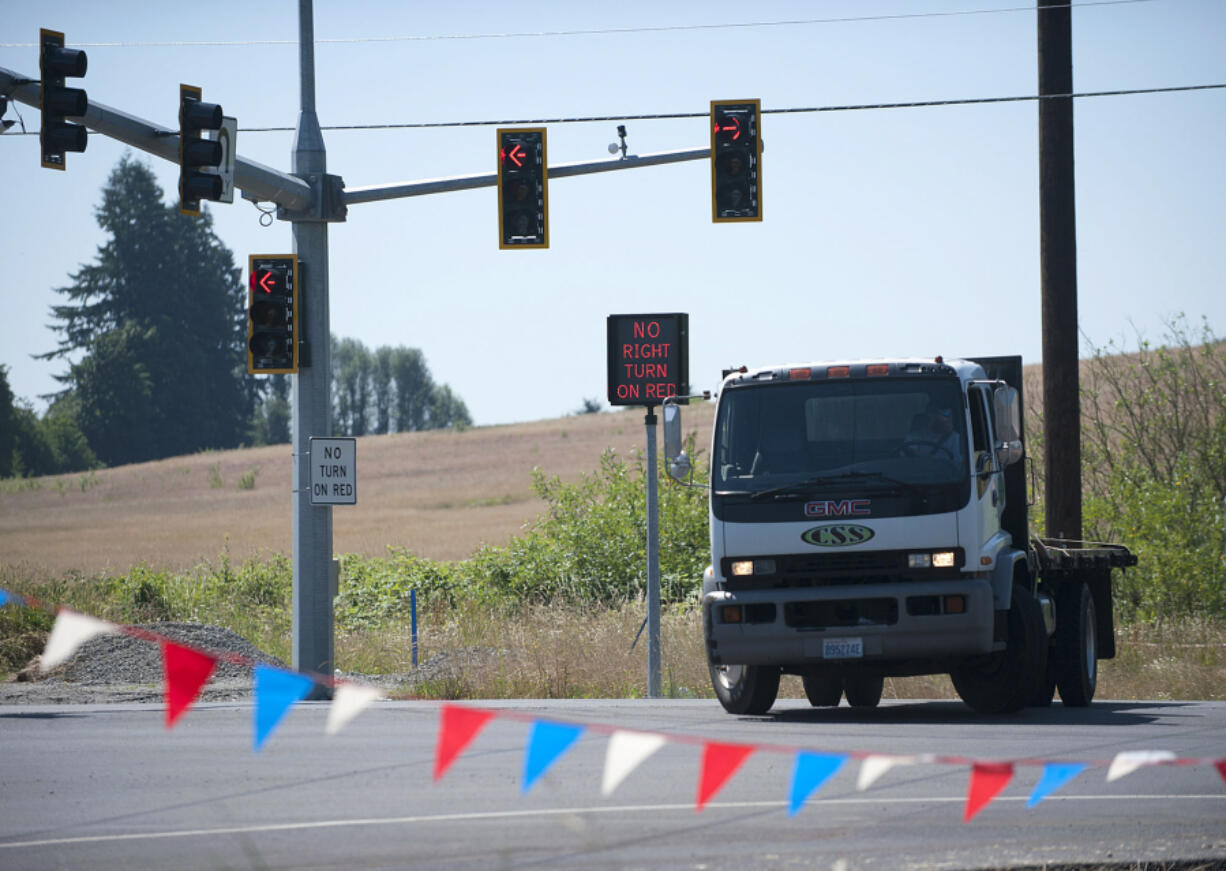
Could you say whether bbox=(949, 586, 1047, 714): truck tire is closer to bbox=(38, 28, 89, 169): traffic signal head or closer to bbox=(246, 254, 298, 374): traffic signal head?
bbox=(246, 254, 298, 374): traffic signal head

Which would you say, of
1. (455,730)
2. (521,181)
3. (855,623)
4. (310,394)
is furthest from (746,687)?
(455,730)

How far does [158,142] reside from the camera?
15.1m

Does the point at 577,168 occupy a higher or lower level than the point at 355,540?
higher

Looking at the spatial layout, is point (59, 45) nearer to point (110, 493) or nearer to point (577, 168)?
point (577, 168)

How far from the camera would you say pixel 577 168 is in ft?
59.0

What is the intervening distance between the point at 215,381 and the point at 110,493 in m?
36.1

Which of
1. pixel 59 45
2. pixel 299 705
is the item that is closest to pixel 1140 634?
pixel 299 705

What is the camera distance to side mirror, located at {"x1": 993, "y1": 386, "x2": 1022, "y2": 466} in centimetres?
1261

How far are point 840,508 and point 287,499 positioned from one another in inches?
2755

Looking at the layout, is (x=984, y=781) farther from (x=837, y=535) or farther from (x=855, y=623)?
(x=837, y=535)

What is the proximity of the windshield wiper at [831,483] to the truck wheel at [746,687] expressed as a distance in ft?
5.02

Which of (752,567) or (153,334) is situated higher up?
(153,334)

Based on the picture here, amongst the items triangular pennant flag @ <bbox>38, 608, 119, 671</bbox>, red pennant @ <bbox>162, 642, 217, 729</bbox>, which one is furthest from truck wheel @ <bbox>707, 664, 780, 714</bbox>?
triangular pennant flag @ <bbox>38, 608, 119, 671</bbox>

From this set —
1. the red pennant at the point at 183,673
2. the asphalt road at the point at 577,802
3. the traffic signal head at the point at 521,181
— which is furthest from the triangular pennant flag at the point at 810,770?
the traffic signal head at the point at 521,181
